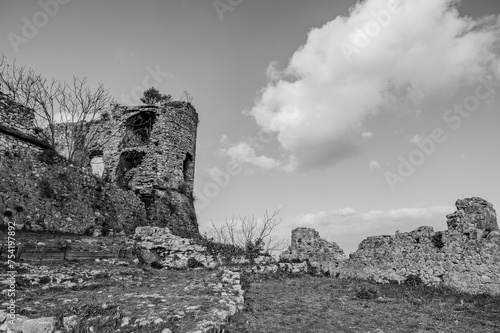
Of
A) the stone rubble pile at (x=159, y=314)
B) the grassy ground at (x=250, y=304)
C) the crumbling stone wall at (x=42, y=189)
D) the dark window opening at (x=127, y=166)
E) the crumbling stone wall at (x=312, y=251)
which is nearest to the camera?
the stone rubble pile at (x=159, y=314)

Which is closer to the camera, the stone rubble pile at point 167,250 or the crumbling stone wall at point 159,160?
the stone rubble pile at point 167,250

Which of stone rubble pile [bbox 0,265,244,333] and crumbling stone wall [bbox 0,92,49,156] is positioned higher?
crumbling stone wall [bbox 0,92,49,156]

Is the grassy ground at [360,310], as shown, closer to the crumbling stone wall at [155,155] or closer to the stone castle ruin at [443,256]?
the stone castle ruin at [443,256]

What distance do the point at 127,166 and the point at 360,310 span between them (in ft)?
62.0

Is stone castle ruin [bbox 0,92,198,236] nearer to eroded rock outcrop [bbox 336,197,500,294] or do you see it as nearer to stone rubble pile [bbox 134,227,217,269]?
stone rubble pile [bbox 134,227,217,269]

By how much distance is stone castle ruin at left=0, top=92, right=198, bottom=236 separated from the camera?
61.0 ft

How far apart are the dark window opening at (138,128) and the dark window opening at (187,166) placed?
3173 mm

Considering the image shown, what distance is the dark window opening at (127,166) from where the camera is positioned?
803 inches

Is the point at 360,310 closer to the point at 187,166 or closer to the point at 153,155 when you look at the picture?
the point at 153,155

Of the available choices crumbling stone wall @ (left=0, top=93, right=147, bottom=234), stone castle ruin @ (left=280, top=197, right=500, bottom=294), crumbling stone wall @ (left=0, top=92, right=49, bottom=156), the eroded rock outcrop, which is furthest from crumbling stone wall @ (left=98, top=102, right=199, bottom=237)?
the eroded rock outcrop

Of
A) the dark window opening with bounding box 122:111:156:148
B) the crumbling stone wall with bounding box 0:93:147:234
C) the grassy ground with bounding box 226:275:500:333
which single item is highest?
the dark window opening with bounding box 122:111:156:148

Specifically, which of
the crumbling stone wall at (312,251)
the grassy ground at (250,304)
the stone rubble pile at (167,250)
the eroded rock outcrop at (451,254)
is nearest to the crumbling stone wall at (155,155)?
the stone rubble pile at (167,250)

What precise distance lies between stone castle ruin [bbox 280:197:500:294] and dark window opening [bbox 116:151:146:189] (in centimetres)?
1423

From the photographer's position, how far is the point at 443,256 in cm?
920
